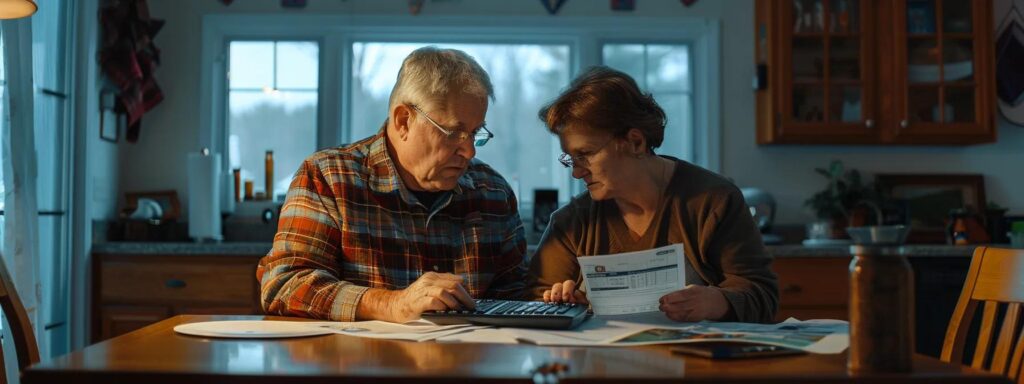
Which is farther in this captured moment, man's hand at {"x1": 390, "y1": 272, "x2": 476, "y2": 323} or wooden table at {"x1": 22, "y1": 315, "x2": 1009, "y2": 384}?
man's hand at {"x1": 390, "y1": 272, "x2": 476, "y2": 323}

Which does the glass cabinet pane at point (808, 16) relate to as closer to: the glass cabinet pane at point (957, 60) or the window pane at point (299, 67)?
the glass cabinet pane at point (957, 60)

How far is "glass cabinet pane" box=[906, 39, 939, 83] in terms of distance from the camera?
3934mm

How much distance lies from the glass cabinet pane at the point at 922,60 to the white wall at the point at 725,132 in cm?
34

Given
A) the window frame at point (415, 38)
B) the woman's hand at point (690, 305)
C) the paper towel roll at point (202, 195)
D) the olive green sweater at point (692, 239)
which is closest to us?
the woman's hand at point (690, 305)

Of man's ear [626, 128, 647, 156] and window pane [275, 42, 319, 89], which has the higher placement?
window pane [275, 42, 319, 89]

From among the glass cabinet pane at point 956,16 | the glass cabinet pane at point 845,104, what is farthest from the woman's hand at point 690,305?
the glass cabinet pane at point 956,16

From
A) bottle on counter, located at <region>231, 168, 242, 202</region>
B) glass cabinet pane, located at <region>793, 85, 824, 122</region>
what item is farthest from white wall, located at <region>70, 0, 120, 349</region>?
glass cabinet pane, located at <region>793, 85, 824, 122</region>

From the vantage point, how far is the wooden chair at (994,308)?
1.49 metres

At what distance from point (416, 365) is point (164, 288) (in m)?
2.59

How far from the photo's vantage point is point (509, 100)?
4.13m

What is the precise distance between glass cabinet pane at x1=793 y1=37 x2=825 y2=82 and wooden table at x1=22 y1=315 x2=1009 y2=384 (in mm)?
2871

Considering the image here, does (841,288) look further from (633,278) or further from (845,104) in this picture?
(633,278)

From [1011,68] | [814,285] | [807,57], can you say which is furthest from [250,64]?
[1011,68]

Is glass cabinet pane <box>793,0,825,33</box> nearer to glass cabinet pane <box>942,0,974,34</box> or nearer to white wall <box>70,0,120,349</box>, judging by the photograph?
glass cabinet pane <box>942,0,974,34</box>
